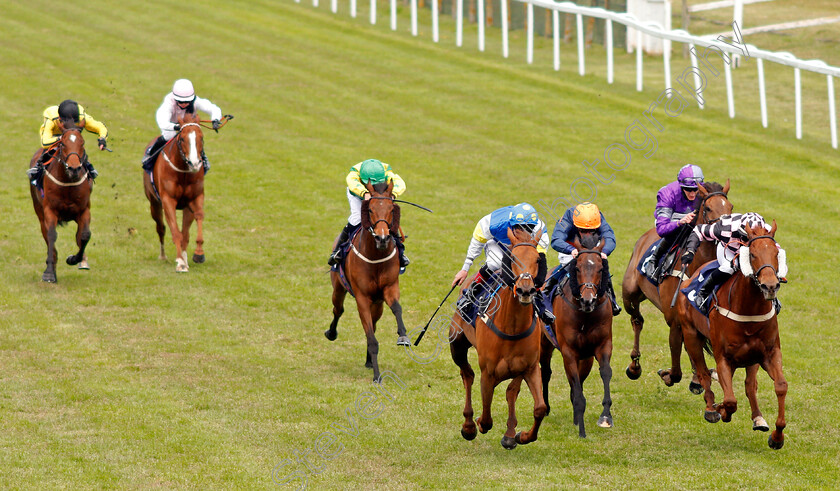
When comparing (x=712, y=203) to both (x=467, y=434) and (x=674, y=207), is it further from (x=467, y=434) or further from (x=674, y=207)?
(x=467, y=434)

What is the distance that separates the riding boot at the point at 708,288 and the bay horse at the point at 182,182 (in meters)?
7.65

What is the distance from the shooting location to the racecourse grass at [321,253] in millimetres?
8867

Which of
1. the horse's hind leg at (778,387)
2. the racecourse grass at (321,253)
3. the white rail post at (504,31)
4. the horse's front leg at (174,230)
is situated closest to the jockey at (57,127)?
the horse's front leg at (174,230)

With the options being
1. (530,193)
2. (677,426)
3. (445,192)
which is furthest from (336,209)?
(677,426)

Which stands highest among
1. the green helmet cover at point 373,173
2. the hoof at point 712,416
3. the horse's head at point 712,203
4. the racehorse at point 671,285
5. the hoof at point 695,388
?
the green helmet cover at point 373,173

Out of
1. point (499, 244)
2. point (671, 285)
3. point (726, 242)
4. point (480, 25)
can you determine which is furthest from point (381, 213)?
point (480, 25)

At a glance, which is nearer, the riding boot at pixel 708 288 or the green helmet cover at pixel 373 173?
the riding boot at pixel 708 288

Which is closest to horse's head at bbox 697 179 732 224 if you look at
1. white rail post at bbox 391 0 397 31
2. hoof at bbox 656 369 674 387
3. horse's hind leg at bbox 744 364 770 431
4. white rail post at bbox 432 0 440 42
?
horse's hind leg at bbox 744 364 770 431

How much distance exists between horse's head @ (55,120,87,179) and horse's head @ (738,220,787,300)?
28.3ft

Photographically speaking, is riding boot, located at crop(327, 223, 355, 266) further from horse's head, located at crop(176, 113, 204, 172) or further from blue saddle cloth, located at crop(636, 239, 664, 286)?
horse's head, located at crop(176, 113, 204, 172)

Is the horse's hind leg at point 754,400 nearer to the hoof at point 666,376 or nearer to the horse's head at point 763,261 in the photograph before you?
the horse's head at point 763,261

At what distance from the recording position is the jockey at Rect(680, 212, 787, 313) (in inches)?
320

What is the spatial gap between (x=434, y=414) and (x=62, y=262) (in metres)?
7.55

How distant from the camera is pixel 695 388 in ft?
33.2
